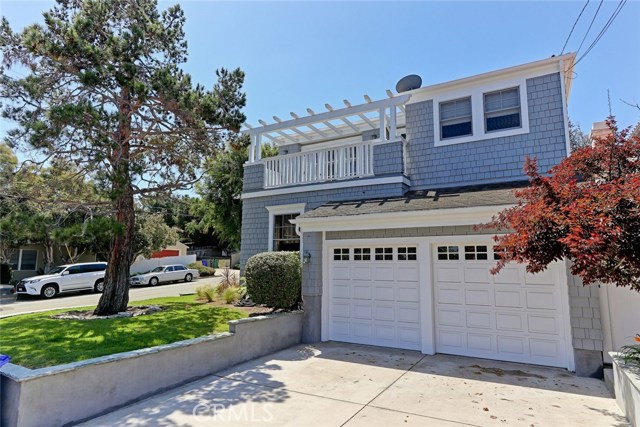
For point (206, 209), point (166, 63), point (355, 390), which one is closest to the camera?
point (355, 390)

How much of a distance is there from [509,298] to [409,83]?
715 cm

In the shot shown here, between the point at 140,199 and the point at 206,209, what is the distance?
14858mm

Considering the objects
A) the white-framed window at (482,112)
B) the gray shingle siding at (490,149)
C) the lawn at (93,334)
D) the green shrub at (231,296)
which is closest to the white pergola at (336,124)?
the gray shingle siding at (490,149)

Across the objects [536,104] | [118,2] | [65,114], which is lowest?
[65,114]

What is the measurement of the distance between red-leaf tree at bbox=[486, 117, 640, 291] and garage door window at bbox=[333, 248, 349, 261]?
413cm

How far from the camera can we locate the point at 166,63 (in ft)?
34.0

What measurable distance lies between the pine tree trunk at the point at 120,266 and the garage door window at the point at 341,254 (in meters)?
6.14

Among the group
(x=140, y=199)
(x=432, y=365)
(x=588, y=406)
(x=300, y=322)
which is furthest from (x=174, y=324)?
(x=588, y=406)

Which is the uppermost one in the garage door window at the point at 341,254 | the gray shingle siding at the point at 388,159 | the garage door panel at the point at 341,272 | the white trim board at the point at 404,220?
the gray shingle siding at the point at 388,159

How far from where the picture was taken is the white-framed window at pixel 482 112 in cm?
955

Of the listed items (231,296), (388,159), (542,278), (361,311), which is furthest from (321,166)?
(542,278)

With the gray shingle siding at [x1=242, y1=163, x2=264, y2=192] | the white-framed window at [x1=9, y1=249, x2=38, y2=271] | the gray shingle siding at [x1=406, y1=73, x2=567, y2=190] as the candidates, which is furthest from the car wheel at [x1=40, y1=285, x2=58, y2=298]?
the gray shingle siding at [x1=406, y1=73, x2=567, y2=190]

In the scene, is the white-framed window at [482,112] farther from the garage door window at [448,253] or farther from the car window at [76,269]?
the car window at [76,269]

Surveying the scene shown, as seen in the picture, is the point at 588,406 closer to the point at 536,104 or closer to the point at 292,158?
the point at 536,104
